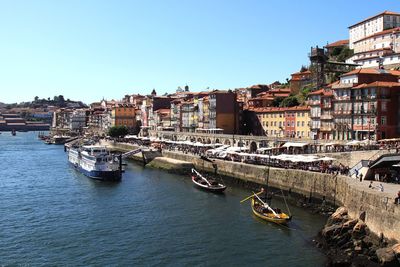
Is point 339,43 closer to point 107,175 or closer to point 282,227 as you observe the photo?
point 107,175

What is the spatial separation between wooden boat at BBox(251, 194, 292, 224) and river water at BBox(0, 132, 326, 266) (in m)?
0.53

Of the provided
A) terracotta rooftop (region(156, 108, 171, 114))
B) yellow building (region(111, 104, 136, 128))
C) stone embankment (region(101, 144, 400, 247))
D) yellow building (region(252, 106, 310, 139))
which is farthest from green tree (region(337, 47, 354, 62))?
yellow building (region(111, 104, 136, 128))

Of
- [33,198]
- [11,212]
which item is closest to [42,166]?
[33,198]

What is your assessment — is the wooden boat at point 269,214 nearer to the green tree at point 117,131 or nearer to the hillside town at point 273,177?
the hillside town at point 273,177

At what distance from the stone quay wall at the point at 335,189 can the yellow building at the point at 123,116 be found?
3412 inches

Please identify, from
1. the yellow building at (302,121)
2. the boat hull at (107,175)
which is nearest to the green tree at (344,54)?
the yellow building at (302,121)

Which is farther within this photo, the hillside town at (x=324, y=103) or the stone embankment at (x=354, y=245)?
the hillside town at (x=324, y=103)

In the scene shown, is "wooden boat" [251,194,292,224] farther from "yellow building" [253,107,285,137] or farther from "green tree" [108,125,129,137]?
"green tree" [108,125,129,137]

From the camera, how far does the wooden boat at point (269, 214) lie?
116 ft

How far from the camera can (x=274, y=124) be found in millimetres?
85000

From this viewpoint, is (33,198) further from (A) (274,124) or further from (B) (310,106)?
(A) (274,124)

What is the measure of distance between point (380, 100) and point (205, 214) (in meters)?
29.2

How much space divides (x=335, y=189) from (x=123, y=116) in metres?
119

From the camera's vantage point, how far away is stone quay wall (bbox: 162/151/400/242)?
2822cm
